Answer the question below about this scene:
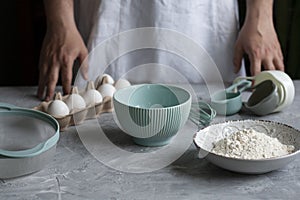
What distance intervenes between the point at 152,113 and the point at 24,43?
1198 mm

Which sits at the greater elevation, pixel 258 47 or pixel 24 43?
pixel 258 47

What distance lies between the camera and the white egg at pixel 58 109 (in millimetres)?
949

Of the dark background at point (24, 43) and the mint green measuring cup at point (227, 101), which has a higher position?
the mint green measuring cup at point (227, 101)

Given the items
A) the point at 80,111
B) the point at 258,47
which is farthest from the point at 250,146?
the point at 258,47

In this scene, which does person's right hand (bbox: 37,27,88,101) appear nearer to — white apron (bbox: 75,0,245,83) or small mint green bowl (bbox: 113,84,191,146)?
white apron (bbox: 75,0,245,83)

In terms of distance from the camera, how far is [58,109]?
37.5 inches

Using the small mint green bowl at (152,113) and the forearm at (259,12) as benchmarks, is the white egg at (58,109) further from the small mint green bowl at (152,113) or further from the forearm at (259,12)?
the forearm at (259,12)

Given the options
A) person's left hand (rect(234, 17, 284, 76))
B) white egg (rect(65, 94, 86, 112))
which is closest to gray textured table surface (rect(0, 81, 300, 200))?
white egg (rect(65, 94, 86, 112))

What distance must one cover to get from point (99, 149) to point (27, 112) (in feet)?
0.45

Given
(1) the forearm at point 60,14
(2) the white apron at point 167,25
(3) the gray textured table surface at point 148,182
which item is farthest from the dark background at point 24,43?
(3) the gray textured table surface at point 148,182

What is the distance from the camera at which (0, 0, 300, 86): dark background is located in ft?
5.68

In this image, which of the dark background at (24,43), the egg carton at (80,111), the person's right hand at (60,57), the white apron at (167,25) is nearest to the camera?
the egg carton at (80,111)

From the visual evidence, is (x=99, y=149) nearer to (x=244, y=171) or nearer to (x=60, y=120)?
(x=60, y=120)

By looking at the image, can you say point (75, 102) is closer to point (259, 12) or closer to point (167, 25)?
point (167, 25)
